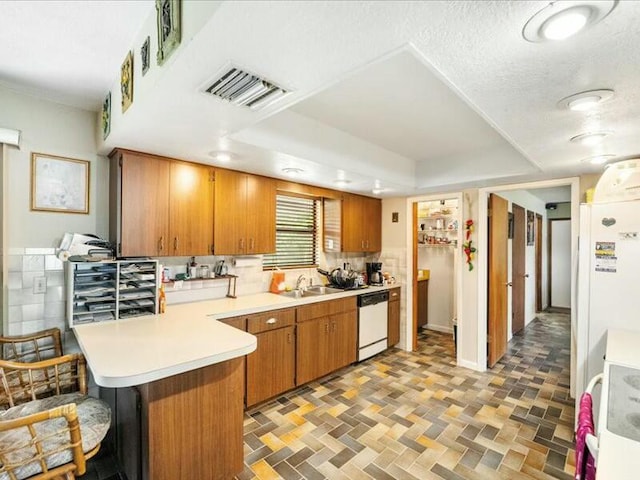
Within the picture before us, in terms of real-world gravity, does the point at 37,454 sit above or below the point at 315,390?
above

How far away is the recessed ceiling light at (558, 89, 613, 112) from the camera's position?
1.40 metres

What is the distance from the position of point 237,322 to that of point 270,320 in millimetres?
320

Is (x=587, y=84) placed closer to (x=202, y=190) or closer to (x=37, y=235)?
(x=202, y=190)

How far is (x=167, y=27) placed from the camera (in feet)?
3.86

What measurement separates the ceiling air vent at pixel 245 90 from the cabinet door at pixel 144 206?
124 centimetres

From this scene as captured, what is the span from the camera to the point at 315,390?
10.2 ft

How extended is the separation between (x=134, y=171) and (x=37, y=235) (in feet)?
2.55

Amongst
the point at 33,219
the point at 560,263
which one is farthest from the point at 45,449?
the point at 560,263

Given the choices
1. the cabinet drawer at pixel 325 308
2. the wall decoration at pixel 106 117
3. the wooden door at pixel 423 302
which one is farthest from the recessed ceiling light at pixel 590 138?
the wooden door at pixel 423 302

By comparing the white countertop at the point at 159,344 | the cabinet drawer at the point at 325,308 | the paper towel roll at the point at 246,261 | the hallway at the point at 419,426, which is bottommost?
the hallway at the point at 419,426

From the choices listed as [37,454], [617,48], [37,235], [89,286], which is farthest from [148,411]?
[617,48]

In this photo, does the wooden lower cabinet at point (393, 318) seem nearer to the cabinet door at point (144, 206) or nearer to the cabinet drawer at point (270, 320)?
the cabinet drawer at point (270, 320)

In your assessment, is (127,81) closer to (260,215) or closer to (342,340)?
(260,215)

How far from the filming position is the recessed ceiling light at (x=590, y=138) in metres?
1.92
